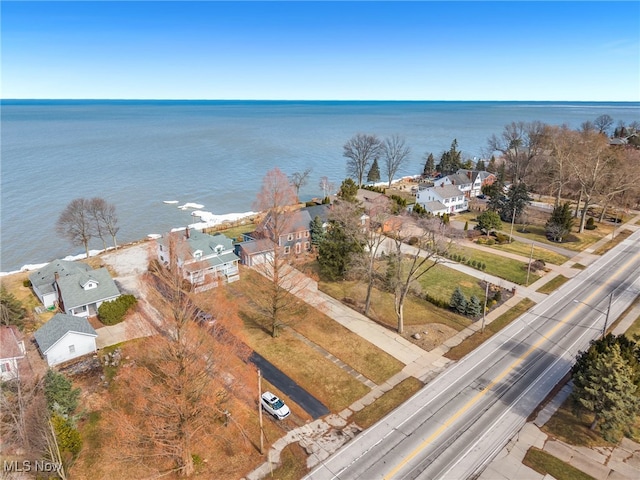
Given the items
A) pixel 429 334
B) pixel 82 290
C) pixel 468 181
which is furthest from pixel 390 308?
pixel 468 181

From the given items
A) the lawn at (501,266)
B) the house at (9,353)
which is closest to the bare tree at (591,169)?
the lawn at (501,266)

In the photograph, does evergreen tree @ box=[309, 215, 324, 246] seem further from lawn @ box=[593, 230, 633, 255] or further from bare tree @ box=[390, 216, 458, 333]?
lawn @ box=[593, 230, 633, 255]

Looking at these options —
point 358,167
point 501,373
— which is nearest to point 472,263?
point 501,373

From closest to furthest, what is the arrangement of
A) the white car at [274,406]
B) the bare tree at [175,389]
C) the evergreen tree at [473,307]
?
the bare tree at [175,389] → the white car at [274,406] → the evergreen tree at [473,307]

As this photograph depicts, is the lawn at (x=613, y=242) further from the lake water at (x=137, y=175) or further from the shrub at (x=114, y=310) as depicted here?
the shrub at (x=114, y=310)

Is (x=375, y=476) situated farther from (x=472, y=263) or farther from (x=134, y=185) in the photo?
(x=134, y=185)

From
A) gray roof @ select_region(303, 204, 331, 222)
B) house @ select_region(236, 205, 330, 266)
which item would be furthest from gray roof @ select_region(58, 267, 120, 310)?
gray roof @ select_region(303, 204, 331, 222)

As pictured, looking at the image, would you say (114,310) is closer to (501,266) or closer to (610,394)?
(610,394)
